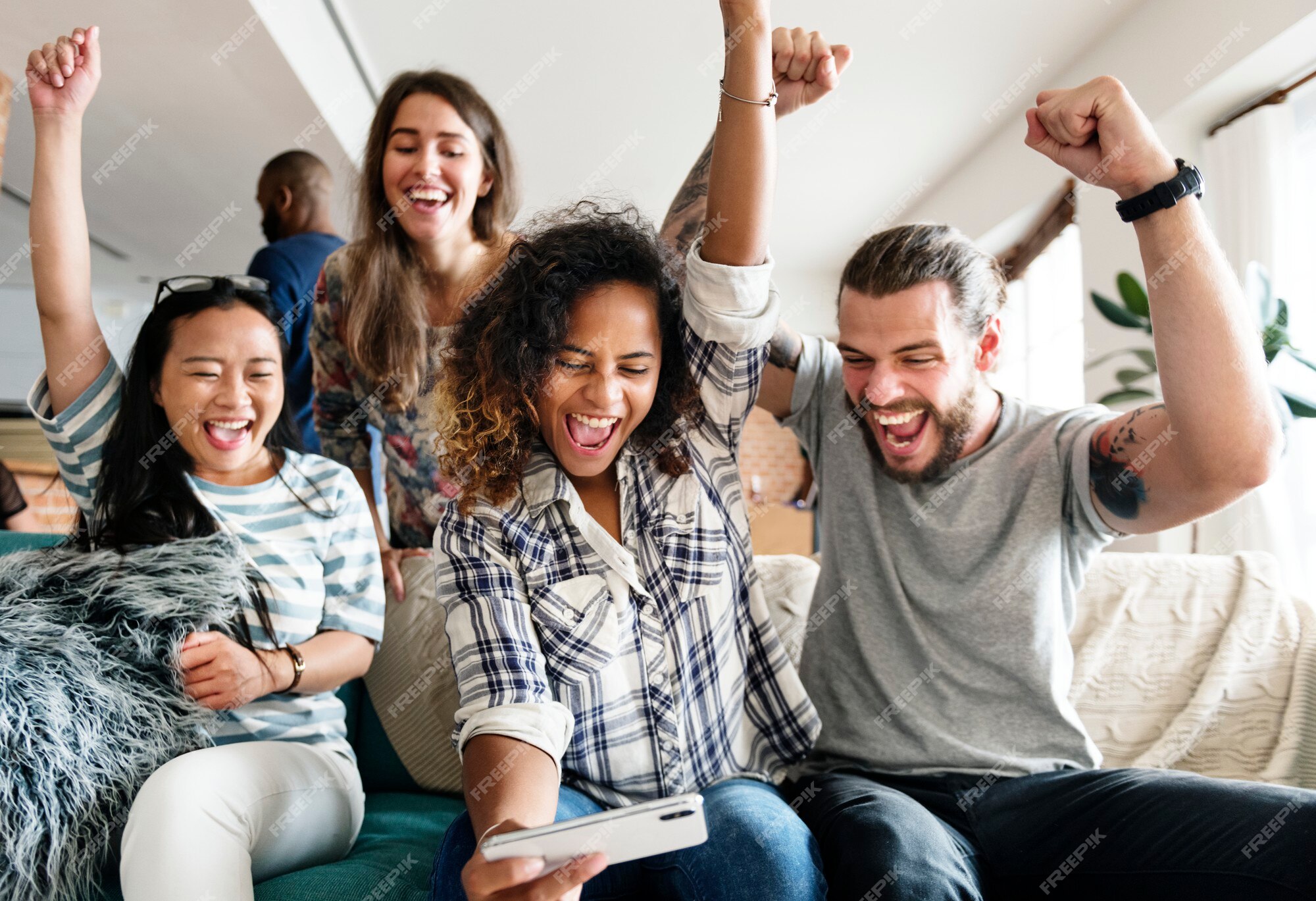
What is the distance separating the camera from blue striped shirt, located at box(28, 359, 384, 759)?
137cm

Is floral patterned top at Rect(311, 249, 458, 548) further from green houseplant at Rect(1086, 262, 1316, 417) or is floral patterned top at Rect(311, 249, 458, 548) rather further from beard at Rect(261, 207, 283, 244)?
green houseplant at Rect(1086, 262, 1316, 417)

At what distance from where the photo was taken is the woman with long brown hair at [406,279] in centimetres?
182

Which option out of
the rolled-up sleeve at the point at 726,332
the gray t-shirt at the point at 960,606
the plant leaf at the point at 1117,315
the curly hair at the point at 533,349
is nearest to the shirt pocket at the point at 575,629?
the curly hair at the point at 533,349

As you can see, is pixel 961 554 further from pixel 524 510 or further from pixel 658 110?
pixel 658 110

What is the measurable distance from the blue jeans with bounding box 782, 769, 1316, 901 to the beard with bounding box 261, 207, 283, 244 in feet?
8.11

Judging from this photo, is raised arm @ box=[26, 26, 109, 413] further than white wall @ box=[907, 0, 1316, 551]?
No

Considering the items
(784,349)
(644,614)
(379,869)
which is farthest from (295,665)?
(784,349)

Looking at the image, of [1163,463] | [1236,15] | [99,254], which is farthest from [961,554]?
[99,254]

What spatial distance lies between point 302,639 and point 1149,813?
3.98 ft

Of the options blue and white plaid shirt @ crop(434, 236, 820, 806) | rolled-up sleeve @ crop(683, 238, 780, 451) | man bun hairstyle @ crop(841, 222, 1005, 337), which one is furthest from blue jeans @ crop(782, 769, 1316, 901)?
man bun hairstyle @ crop(841, 222, 1005, 337)

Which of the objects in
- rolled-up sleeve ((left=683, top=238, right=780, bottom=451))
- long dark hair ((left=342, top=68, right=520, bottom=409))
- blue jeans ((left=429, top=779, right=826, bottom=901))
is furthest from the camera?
long dark hair ((left=342, top=68, right=520, bottom=409))

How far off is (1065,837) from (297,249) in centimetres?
234

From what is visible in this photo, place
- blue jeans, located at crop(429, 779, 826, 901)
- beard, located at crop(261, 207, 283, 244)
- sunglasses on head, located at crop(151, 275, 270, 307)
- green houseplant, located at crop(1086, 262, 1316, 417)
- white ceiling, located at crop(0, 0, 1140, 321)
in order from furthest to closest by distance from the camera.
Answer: white ceiling, located at crop(0, 0, 1140, 321) < beard, located at crop(261, 207, 283, 244) < green houseplant, located at crop(1086, 262, 1316, 417) < sunglasses on head, located at crop(151, 275, 270, 307) < blue jeans, located at crop(429, 779, 826, 901)

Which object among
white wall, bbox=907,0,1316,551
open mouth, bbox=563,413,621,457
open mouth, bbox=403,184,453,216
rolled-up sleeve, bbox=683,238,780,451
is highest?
white wall, bbox=907,0,1316,551
